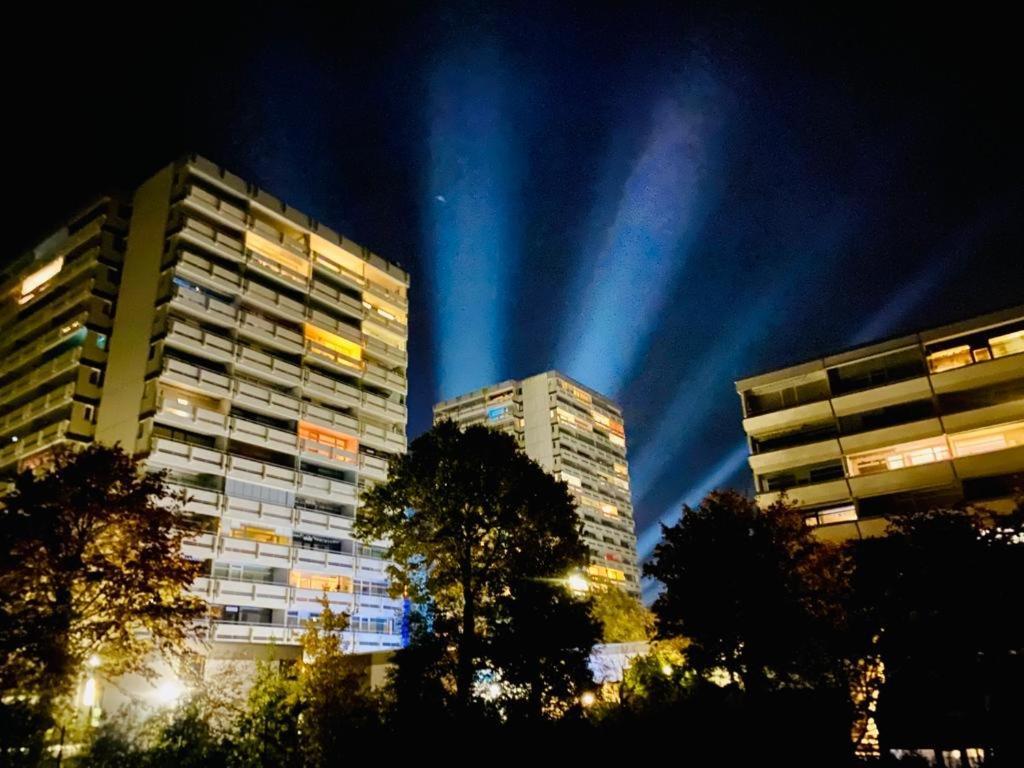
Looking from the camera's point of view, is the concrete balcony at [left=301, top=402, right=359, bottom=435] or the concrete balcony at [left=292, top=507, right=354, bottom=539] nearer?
the concrete balcony at [left=292, top=507, right=354, bottom=539]

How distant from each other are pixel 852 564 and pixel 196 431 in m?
45.6

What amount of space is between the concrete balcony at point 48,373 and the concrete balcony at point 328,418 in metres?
18.0

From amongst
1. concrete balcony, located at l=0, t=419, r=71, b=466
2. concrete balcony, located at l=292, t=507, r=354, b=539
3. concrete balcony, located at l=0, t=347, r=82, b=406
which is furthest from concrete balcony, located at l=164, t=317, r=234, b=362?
concrete balcony, located at l=292, t=507, r=354, b=539

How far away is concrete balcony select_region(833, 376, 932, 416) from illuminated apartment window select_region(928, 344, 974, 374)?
4.91 ft

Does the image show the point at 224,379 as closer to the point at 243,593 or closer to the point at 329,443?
the point at 329,443

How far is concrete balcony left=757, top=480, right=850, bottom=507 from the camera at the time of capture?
178 feet

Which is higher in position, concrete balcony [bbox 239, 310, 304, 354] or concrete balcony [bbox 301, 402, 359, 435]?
concrete balcony [bbox 239, 310, 304, 354]

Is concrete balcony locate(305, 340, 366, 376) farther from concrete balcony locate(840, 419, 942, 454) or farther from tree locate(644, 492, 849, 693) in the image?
concrete balcony locate(840, 419, 942, 454)

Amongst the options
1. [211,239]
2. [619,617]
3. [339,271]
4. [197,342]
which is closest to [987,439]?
[619,617]

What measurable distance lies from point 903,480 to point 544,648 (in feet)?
124

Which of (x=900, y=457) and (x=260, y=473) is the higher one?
(x=260, y=473)

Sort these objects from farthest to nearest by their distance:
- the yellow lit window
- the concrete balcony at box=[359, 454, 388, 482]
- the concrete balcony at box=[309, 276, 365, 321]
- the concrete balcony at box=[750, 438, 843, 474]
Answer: the concrete balcony at box=[309, 276, 365, 321]
the concrete balcony at box=[359, 454, 388, 482]
the yellow lit window
the concrete balcony at box=[750, 438, 843, 474]

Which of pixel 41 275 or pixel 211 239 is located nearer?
pixel 211 239

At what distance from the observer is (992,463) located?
162 feet
